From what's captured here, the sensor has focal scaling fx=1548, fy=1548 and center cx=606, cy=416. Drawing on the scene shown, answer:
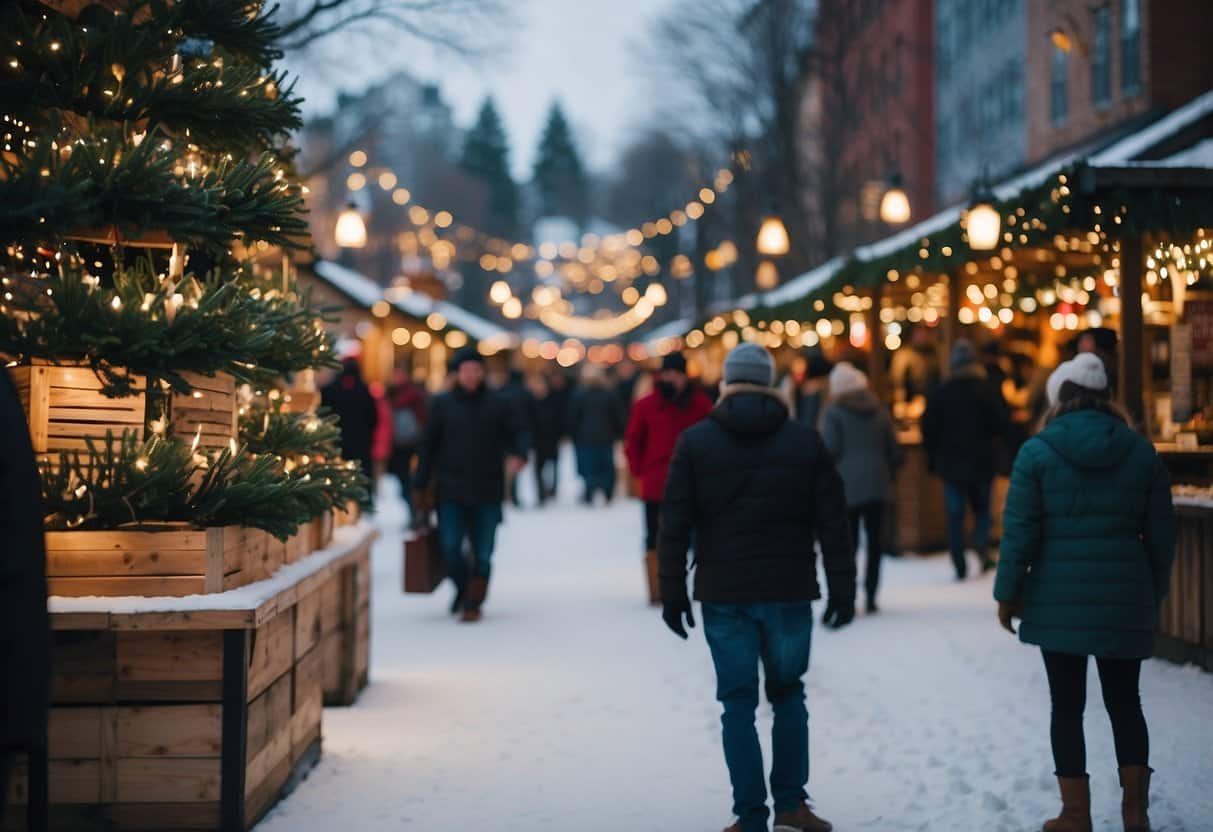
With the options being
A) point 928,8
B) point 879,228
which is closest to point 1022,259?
point 879,228

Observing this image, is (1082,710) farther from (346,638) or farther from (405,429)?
(405,429)

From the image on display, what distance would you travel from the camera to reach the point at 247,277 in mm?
6816

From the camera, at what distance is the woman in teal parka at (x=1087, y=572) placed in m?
5.62

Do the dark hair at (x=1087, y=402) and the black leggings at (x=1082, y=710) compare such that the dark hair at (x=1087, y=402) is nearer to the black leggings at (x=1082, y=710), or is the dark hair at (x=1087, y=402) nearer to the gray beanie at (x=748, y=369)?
the black leggings at (x=1082, y=710)

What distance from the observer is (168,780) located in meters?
5.53

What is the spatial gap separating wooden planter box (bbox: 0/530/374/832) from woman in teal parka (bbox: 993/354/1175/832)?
2841mm

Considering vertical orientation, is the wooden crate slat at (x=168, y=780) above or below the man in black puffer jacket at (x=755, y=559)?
below

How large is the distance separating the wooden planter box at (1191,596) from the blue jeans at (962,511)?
13.1 ft

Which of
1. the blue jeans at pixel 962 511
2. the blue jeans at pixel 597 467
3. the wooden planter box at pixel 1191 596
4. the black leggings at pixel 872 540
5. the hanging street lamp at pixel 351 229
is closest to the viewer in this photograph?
the wooden planter box at pixel 1191 596

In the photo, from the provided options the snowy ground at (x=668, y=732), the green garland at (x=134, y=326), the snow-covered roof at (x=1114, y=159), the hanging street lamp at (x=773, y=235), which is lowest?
the snowy ground at (x=668, y=732)

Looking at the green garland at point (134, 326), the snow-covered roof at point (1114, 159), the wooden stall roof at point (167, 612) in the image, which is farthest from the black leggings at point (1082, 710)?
the snow-covered roof at point (1114, 159)

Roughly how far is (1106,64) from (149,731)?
21.4 metres

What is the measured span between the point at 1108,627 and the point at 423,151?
101 m

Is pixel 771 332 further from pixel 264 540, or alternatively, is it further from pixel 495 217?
pixel 495 217
